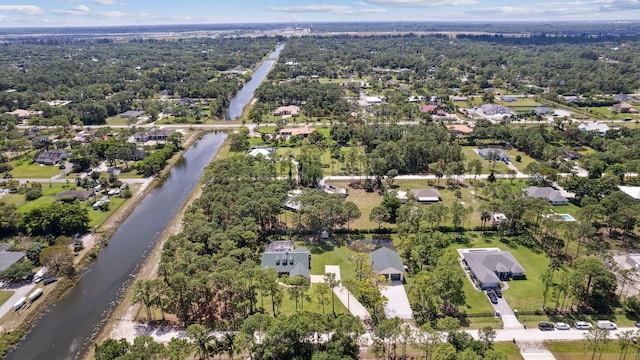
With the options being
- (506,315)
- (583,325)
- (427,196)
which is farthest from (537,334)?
(427,196)

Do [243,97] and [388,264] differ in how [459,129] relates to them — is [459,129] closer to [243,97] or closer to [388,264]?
[388,264]

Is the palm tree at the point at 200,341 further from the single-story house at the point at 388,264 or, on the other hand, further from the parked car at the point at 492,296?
the parked car at the point at 492,296

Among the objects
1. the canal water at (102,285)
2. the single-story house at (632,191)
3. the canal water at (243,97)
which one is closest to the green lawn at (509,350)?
the canal water at (102,285)

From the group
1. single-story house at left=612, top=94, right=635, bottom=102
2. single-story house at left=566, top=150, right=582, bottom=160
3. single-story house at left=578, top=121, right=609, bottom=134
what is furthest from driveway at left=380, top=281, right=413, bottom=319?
single-story house at left=612, top=94, right=635, bottom=102

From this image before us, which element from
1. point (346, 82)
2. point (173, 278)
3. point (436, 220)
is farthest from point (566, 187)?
point (346, 82)

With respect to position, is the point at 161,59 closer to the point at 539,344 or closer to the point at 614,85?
the point at 614,85

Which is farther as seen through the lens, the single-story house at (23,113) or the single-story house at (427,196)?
the single-story house at (23,113)
